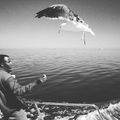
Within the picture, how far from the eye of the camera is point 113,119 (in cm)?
788

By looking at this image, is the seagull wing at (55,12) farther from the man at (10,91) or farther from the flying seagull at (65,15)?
the man at (10,91)

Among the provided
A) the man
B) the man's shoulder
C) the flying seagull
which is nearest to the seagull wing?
the flying seagull

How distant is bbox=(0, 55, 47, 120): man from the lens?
3914 mm

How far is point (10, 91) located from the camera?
4.06 m

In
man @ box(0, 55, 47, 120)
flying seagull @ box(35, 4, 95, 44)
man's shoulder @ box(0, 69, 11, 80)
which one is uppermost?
flying seagull @ box(35, 4, 95, 44)

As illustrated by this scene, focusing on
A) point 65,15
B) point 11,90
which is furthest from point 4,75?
point 65,15

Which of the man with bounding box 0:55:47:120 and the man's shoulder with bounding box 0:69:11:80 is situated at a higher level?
the man's shoulder with bounding box 0:69:11:80

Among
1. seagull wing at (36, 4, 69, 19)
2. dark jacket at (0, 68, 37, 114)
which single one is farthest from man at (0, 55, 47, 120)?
seagull wing at (36, 4, 69, 19)

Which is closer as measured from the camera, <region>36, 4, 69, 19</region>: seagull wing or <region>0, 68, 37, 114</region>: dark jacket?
<region>0, 68, 37, 114</region>: dark jacket

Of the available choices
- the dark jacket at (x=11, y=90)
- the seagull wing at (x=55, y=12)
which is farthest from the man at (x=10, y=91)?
the seagull wing at (x=55, y=12)

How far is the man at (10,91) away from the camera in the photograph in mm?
3914

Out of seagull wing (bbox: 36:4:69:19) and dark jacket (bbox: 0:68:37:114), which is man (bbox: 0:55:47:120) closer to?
dark jacket (bbox: 0:68:37:114)

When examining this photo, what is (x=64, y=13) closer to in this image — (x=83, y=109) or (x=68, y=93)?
(x=83, y=109)

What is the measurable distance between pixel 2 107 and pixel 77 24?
3334 mm
